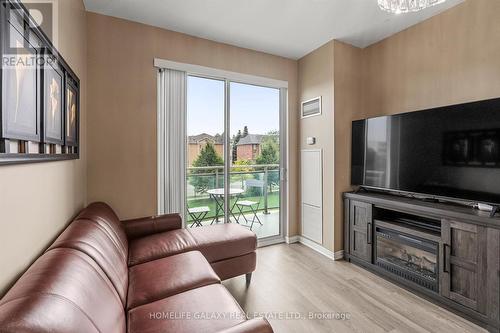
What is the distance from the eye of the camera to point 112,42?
2.53 metres

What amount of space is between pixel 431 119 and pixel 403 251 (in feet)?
4.42

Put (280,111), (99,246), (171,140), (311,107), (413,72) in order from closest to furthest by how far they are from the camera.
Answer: (99,246) < (413,72) < (171,140) < (311,107) < (280,111)

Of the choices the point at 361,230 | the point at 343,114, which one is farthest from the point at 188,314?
the point at 343,114

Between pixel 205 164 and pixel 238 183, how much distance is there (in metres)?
0.57

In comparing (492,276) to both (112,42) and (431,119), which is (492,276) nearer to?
(431,119)

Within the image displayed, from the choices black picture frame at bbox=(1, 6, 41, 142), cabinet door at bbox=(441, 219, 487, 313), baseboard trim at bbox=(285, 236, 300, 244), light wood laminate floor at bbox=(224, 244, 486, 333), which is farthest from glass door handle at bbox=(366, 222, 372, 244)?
black picture frame at bbox=(1, 6, 41, 142)

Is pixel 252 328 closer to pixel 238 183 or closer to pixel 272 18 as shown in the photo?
pixel 238 183

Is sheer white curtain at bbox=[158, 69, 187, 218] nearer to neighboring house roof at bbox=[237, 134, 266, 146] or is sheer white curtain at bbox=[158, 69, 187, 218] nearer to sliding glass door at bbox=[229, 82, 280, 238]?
sliding glass door at bbox=[229, 82, 280, 238]

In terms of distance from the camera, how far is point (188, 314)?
1237 mm

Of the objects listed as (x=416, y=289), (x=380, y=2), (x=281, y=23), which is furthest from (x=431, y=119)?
(x=281, y=23)

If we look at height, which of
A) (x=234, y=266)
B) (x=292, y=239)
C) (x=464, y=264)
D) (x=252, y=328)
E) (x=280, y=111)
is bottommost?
(x=292, y=239)

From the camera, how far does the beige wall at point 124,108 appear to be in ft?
8.13

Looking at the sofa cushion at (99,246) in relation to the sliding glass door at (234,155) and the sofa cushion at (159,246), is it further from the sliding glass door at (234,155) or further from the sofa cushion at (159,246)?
the sliding glass door at (234,155)

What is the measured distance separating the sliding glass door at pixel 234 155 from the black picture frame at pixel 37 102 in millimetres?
1441
